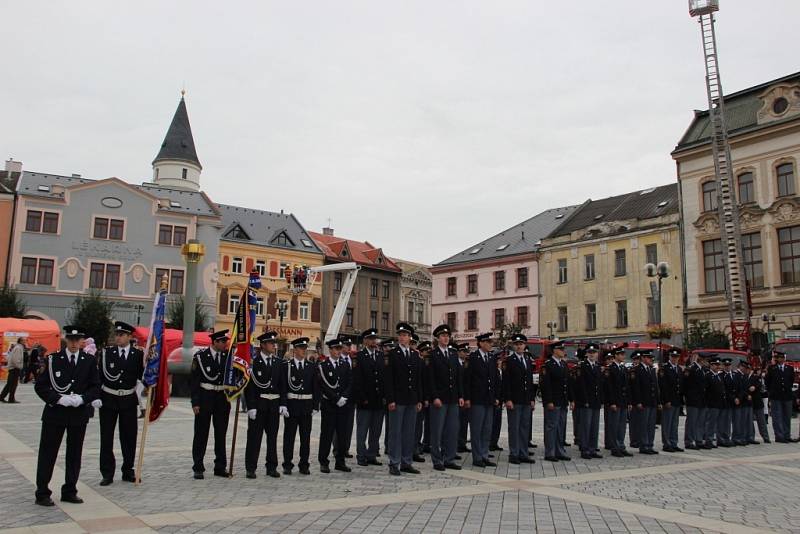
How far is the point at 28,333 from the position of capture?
106 ft

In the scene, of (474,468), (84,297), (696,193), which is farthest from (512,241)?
(474,468)

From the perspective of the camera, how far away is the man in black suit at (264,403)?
9914 millimetres

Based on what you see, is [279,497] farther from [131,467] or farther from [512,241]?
[512,241]

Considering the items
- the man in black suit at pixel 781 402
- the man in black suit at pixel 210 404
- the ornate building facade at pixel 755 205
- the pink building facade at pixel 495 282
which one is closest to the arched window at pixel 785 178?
the ornate building facade at pixel 755 205

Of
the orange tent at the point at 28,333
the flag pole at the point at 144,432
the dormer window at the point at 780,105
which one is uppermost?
the dormer window at the point at 780,105

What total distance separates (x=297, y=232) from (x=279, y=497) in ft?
180

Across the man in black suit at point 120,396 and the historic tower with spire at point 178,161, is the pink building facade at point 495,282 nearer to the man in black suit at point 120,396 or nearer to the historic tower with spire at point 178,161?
the historic tower with spire at point 178,161

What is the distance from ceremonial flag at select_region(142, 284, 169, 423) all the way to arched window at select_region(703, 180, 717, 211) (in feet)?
120

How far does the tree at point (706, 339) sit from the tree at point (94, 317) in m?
32.9

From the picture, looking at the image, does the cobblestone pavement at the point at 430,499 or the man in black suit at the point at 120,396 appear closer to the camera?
the cobblestone pavement at the point at 430,499

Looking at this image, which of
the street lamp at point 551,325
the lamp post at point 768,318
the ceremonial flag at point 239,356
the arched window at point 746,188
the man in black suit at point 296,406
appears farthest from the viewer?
the street lamp at point 551,325

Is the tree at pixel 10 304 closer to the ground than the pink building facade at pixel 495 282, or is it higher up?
closer to the ground

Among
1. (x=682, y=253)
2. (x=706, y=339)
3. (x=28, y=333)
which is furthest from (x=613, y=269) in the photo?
(x=28, y=333)

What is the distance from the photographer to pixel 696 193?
134 feet
